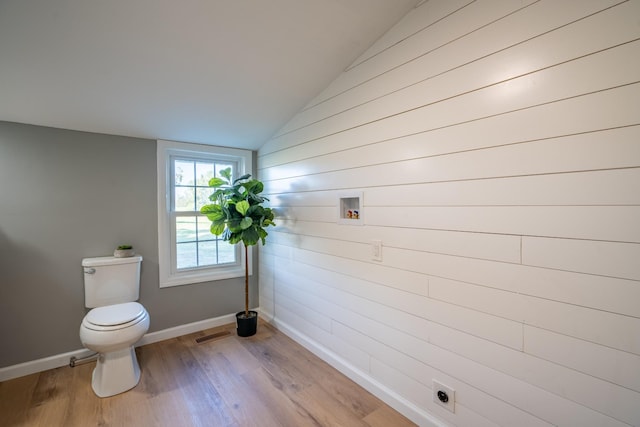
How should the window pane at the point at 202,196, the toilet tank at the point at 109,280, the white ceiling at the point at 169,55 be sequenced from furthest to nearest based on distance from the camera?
the window pane at the point at 202,196
the toilet tank at the point at 109,280
the white ceiling at the point at 169,55

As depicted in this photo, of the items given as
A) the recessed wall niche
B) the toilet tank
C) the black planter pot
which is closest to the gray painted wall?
the toilet tank

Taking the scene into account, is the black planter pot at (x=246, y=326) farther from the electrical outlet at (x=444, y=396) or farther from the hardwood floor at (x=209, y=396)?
the electrical outlet at (x=444, y=396)

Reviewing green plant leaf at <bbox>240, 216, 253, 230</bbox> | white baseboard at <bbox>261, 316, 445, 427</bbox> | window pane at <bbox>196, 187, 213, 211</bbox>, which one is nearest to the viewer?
white baseboard at <bbox>261, 316, 445, 427</bbox>

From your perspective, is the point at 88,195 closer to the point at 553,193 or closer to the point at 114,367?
the point at 114,367

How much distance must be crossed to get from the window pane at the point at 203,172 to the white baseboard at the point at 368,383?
5.64 feet

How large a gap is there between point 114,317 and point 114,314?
0.06 meters

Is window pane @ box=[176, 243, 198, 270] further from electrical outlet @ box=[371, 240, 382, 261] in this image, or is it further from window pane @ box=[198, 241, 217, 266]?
electrical outlet @ box=[371, 240, 382, 261]

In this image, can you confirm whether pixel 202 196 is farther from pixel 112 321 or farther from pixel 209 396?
pixel 209 396

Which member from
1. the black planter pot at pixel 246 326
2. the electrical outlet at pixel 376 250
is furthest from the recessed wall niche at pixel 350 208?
the black planter pot at pixel 246 326

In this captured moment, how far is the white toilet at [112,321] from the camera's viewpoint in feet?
6.02

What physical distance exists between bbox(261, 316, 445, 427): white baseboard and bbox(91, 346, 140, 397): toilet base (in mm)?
1272

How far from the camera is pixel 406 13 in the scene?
5.30 ft

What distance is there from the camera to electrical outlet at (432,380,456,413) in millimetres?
1425

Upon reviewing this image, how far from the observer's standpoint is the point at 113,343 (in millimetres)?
1831
